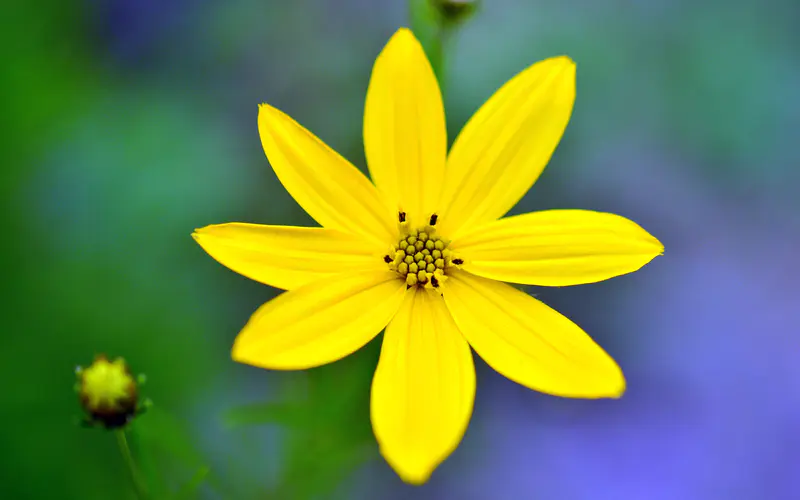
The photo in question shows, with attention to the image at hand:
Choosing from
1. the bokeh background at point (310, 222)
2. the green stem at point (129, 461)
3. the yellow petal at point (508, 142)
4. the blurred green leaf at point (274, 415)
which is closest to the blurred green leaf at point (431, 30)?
the yellow petal at point (508, 142)

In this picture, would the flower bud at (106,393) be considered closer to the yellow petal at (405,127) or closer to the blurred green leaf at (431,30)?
the yellow petal at (405,127)

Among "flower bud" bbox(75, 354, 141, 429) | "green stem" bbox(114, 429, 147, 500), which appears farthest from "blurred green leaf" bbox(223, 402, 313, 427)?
"flower bud" bbox(75, 354, 141, 429)

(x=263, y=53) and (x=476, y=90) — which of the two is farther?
(x=263, y=53)

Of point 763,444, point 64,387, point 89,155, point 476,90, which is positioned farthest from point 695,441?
point 89,155

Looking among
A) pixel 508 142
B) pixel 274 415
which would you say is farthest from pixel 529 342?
pixel 274 415

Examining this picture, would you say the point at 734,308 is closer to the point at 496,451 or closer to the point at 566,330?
the point at 496,451

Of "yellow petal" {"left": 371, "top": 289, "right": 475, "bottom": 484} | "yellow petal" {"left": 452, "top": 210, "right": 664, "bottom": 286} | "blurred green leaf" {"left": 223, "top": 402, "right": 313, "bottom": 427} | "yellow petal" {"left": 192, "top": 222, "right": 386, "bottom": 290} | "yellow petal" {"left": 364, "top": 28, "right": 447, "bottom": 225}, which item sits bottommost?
"blurred green leaf" {"left": 223, "top": 402, "right": 313, "bottom": 427}

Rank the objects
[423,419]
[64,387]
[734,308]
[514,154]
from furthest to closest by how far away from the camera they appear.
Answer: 1. [734,308]
2. [64,387]
3. [514,154]
4. [423,419]

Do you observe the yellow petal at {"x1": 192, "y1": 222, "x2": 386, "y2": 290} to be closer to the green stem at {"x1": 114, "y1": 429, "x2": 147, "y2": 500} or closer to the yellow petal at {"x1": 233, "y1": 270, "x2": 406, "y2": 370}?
the yellow petal at {"x1": 233, "y1": 270, "x2": 406, "y2": 370}
